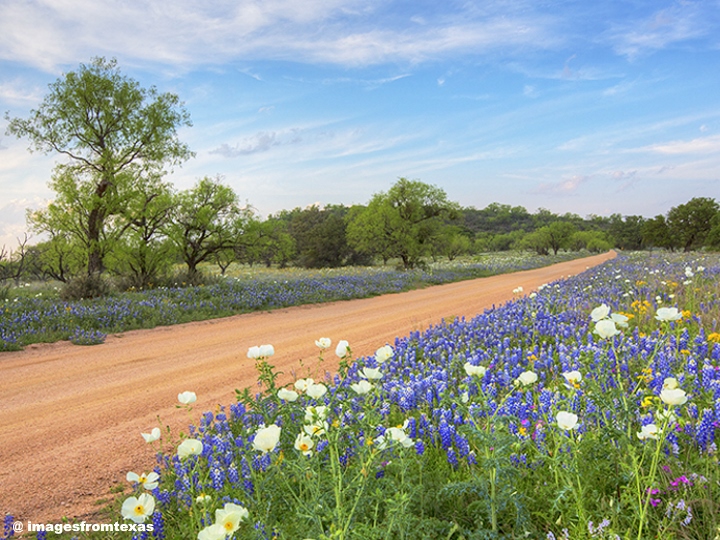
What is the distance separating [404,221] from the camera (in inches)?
1594

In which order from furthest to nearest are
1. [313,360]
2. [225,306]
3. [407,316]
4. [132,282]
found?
1. [132,282]
2. [225,306]
3. [407,316]
4. [313,360]

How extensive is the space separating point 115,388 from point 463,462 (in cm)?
607

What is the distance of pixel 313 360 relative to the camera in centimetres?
867

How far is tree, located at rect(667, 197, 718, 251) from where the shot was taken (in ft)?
209

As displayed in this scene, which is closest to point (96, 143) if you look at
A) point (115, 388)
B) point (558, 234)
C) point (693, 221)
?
point (115, 388)

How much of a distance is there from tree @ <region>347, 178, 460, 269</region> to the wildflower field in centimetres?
3436

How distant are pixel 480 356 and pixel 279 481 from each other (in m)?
4.00

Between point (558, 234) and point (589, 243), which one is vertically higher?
point (558, 234)

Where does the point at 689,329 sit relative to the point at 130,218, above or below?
below

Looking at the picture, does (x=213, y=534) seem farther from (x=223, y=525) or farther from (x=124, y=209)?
(x=124, y=209)

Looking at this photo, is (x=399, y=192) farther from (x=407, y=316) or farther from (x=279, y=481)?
(x=279, y=481)

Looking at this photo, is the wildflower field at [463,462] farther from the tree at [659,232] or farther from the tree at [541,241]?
the tree at [541,241]

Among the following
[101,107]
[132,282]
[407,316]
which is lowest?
[407,316]

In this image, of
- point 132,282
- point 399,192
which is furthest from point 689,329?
point 399,192
